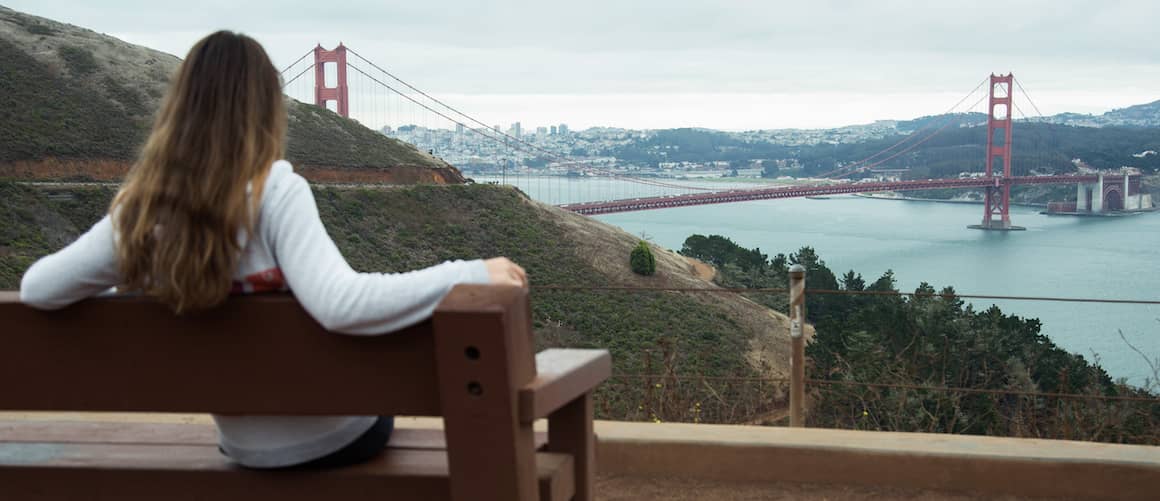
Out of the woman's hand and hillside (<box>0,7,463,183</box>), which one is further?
hillside (<box>0,7,463,183</box>)

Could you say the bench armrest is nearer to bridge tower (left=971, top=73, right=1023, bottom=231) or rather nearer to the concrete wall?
the concrete wall

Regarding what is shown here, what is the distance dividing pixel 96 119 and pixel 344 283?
27.2m

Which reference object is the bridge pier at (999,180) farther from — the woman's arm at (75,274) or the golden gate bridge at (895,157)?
the woman's arm at (75,274)

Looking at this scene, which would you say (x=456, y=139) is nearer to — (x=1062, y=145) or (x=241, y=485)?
(x=1062, y=145)

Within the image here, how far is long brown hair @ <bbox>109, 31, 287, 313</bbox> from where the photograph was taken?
865mm

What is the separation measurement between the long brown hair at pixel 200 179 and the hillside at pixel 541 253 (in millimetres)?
7823

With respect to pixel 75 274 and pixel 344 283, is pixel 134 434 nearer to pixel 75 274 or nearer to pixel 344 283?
pixel 75 274

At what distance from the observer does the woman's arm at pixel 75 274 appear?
889 millimetres

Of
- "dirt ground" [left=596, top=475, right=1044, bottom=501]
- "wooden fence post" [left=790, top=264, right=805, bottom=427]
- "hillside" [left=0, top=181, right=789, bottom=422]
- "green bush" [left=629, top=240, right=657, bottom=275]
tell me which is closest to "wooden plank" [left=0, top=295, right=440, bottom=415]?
"dirt ground" [left=596, top=475, right=1044, bottom=501]

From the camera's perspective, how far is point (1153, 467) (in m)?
1.75

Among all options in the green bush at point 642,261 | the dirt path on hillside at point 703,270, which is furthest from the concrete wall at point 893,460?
the dirt path on hillside at point 703,270

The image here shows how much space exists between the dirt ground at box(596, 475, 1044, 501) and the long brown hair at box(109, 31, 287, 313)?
3.71 ft

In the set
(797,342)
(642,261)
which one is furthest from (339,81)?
(797,342)

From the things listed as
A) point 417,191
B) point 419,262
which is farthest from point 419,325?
point 417,191
